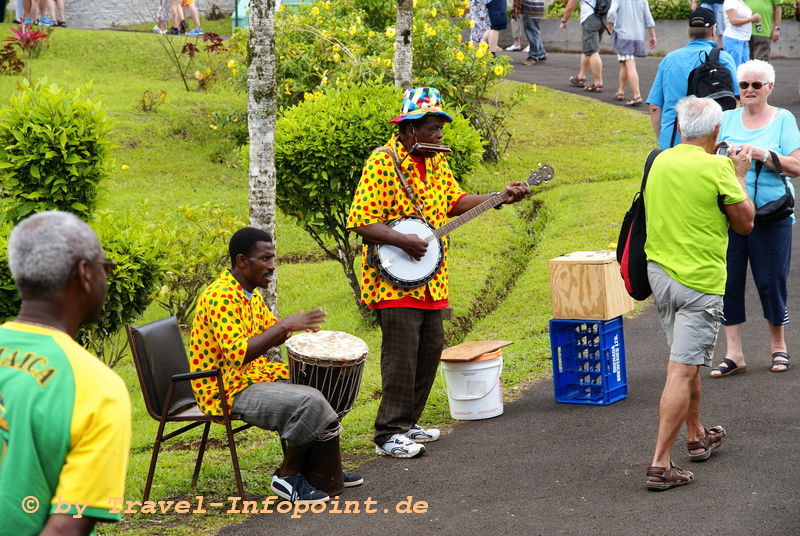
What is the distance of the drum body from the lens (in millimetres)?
5840

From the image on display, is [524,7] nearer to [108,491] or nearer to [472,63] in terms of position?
[472,63]

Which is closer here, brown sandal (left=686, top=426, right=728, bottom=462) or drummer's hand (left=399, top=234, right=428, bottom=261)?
brown sandal (left=686, top=426, right=728, bottom=462)

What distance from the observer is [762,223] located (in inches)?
281

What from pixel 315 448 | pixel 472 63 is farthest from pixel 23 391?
pixel 472 63

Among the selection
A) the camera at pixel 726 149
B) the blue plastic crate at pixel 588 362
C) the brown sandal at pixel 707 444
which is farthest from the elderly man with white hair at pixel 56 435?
the blue plastic crate at pixel 588 362

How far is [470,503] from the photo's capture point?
18.2ft

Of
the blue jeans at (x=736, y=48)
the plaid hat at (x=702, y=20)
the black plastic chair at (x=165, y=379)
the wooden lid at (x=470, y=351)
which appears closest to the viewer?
the black plastic chair at (x=165, y=379)

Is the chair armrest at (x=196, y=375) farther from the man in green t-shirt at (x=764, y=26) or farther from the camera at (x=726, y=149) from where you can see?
the man in green t-shirt at (x=764, y=26)

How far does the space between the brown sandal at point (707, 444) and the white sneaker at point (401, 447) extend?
5.28ft

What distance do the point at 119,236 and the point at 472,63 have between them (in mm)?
8128

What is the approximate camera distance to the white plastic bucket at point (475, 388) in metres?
6.98

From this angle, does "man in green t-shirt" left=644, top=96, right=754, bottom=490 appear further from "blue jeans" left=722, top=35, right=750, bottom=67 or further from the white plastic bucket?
"blue jeans" left=722, top=35, right=750, bottom=67

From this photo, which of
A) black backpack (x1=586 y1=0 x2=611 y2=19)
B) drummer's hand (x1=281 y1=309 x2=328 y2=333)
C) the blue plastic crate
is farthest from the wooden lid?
black backpack (x1=586 y1=0 x2=611 y2=19)

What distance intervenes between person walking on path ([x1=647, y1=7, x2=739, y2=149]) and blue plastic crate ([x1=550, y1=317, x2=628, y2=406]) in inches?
88.2
